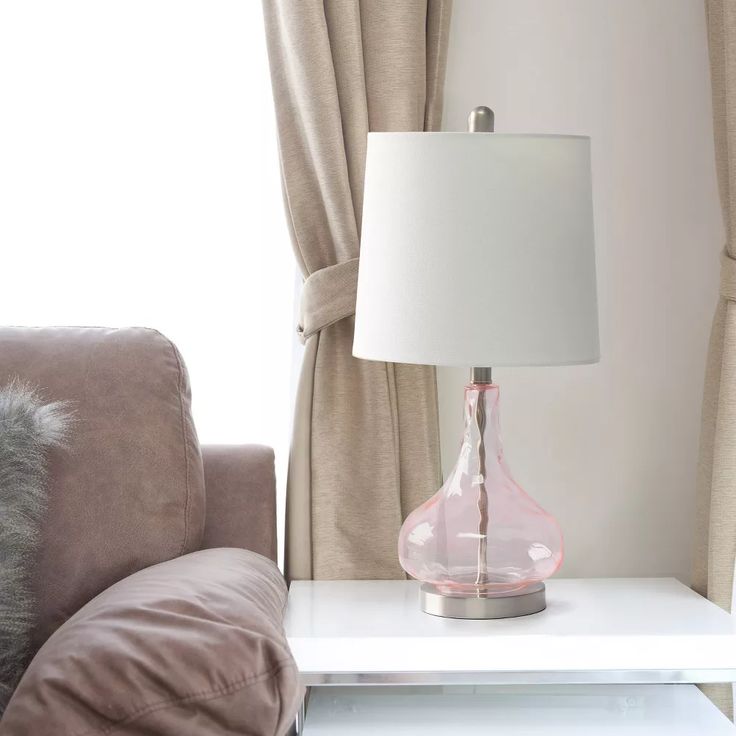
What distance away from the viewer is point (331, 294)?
1.84 metres

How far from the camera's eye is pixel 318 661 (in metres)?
1.46

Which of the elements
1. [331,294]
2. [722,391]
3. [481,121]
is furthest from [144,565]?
[722,391]

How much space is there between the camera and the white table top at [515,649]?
1446 millimetres

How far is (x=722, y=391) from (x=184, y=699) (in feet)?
3.86

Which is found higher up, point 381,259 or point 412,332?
point 381,259

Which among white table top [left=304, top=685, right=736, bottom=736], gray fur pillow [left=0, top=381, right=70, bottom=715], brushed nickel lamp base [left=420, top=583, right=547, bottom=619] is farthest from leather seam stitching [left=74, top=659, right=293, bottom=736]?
brushed nickel lamp base [left=420, top=583, right=547, bottom=619]

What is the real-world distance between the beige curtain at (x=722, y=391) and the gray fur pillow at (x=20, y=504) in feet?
3.73

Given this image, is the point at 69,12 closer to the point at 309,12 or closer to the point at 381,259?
the point at 309,12

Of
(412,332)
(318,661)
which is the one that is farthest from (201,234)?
(318,661)

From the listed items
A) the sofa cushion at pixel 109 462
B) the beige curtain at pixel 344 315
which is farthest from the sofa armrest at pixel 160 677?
the beige curtain at pixel 344 315

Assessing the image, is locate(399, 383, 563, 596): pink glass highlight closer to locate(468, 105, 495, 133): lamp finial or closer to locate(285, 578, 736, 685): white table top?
locate(285, 578, 736, 685): white table top

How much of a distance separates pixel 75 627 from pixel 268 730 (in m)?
0.25

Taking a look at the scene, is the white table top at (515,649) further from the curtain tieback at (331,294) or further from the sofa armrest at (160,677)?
the curtain tieback at (331,294)

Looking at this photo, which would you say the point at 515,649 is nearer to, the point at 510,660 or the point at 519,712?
the point at 510,660
